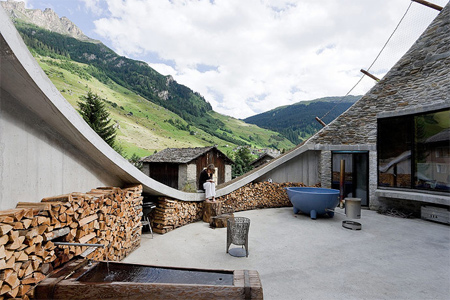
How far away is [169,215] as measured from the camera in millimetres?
5438

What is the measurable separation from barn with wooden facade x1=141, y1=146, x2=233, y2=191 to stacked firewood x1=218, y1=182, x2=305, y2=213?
13283 mm

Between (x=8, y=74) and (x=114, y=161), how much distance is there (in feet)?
5.80

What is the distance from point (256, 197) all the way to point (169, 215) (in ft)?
12.1

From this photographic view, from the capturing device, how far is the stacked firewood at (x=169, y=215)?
17.5 ft

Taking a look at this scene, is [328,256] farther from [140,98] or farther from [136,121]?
[140,98]

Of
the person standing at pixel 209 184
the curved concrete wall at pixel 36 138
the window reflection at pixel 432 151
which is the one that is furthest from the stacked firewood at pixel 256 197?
the curved concrete wall at pixel 36 138

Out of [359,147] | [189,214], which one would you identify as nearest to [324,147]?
[359,147]

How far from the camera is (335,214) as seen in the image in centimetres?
734

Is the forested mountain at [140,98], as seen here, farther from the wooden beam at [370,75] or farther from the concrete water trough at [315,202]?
the concrete water trough at [315,202]

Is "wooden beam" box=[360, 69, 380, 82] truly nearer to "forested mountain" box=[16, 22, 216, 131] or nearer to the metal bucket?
the metal bucket

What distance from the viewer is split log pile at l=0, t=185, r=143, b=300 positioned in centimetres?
202

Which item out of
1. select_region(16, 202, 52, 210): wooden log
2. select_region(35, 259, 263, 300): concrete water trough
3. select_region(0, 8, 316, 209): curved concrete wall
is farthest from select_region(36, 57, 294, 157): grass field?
select_region(35, 259, 263, 300): concrete water trough

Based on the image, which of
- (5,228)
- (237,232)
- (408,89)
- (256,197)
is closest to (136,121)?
(256,197)

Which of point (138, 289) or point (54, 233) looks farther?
point (54, 233)
